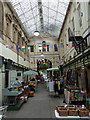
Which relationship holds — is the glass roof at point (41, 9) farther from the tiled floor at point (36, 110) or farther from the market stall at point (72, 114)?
the market stall at point (72, 114)

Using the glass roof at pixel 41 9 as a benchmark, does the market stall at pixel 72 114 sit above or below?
below

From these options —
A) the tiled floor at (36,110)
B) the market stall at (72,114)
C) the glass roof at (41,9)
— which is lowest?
the tiled floor at (36,110)

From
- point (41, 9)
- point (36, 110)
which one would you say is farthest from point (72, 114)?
point (41, 9)

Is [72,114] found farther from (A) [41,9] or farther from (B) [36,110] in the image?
(A) [41,9]

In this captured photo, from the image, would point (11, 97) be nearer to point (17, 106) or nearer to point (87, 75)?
point (17, 106)

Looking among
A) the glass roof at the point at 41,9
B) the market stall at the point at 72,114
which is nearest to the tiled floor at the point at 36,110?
the market stall at the point at 72,114

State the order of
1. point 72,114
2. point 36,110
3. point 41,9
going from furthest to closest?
point 41,9, point 36,110, point 72,114

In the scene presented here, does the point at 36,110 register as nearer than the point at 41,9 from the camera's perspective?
Yes

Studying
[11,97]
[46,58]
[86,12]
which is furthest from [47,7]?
[11,97]

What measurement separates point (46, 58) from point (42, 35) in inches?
225

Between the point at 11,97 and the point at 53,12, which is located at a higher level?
the point at 53,12

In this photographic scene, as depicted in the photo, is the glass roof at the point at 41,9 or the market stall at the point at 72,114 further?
the glass roof at the point at 41,9

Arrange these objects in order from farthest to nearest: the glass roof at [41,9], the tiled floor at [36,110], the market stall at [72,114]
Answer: the glass roof at [41,9] < the tiled floor at [36,110] < the market stall at [72,114]

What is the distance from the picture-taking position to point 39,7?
19.5 m
